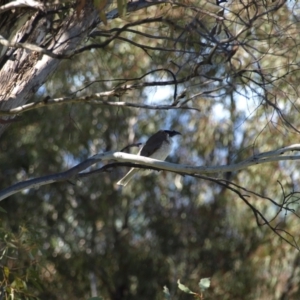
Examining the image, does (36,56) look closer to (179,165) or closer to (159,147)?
(179,165)

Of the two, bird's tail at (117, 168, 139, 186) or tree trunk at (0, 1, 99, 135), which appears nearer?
tree trunk at (0, 1, 99, 135)

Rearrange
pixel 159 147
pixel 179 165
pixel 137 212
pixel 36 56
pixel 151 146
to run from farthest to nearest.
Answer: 1. pixel 137 212
2. pixel 151 146
3. pixel 159 147
4. pixel 36 56
5. pixel 179 165

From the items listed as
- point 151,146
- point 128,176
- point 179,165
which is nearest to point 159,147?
point 151,146

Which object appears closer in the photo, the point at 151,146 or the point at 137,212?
the point at 151,146

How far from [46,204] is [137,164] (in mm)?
7963

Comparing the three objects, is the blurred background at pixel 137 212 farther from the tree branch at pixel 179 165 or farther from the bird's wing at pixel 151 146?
the tree branch at pixel 179 165

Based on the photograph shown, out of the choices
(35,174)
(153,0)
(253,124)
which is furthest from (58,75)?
(153,0)

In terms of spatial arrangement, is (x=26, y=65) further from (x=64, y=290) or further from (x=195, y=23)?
(x=64, y=290)

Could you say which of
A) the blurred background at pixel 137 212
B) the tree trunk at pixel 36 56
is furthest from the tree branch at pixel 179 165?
the blurred background at pixel 137 212

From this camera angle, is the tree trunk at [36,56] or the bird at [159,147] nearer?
the tree trunk at [36,56]

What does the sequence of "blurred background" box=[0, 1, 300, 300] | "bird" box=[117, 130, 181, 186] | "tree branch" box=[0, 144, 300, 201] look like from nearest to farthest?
1. "tree branch" box=[0, 144, 300, 201]
2. "bird" box=[117, 130, 181, 186]
3. "blurred background" box=[0, 1, 300, 300]

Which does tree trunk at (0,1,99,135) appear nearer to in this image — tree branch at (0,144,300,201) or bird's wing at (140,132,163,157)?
tree branch at (0,144,300,201)

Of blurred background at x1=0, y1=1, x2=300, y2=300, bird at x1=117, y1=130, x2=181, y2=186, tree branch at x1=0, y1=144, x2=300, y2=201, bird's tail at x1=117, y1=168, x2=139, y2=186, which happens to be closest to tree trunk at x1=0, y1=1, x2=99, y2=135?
tree branch at x1=0, y1=144, x2=300, y2=201

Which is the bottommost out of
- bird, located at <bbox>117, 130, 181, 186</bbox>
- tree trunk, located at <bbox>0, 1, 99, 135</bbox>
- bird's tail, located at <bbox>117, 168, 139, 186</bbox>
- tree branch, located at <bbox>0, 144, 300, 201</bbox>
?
tree branch, located at <bbox>0, 144, 300, 201</bbox>
